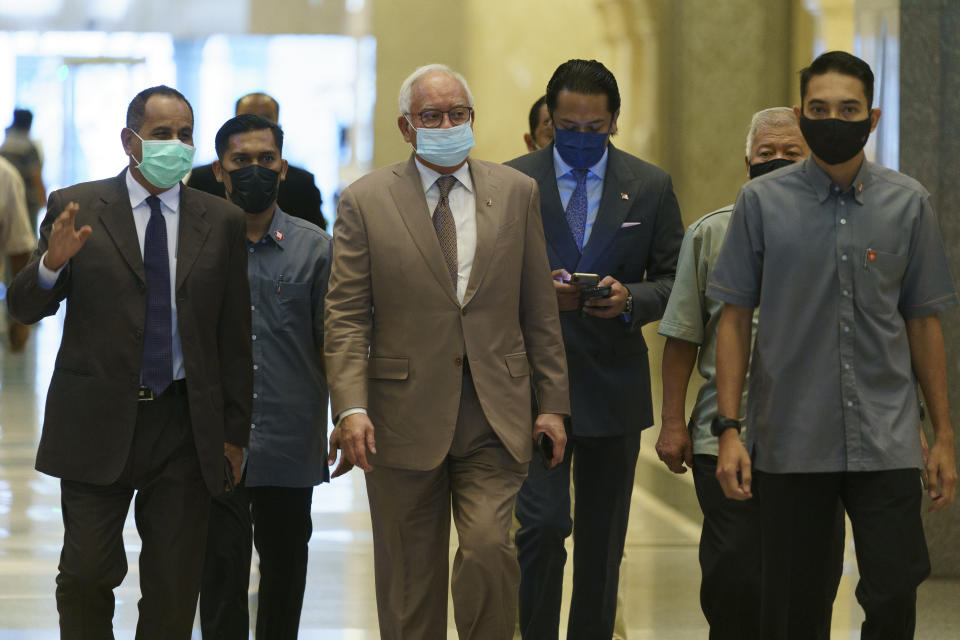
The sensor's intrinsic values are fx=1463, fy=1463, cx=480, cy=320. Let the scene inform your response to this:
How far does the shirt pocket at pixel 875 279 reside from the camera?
389 cm

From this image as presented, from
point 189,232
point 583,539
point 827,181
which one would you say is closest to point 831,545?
point 827,181

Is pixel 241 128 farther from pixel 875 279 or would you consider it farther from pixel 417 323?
pixel 875 279

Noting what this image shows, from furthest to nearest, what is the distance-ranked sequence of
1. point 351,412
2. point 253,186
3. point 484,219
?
point 253,186 < point 484,219 < point 351,412

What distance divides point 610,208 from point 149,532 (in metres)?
1.86

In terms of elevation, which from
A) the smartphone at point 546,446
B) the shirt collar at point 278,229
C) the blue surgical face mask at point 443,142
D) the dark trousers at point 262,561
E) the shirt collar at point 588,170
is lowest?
the dark trousers at point 262,561

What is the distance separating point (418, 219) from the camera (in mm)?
4230

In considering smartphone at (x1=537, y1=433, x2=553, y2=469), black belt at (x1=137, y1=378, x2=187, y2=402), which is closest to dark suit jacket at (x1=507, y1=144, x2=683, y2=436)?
smartphone at (x1=537, y1=433, x2=553, y2=469)

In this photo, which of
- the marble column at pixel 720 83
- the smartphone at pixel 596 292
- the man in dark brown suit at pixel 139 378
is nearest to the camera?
the man in dark brown suit at pixel 139 378

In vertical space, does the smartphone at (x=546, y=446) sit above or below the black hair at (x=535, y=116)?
below

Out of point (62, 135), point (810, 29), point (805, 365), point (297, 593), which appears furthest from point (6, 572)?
point (62, 135)

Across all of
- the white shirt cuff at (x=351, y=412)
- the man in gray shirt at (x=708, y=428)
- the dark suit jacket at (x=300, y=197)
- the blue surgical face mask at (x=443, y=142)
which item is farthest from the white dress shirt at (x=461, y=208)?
the dark suit jacket at (x=300, y=197)

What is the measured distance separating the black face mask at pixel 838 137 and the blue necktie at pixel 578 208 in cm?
119

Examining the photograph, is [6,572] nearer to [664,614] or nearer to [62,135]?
[664,614]

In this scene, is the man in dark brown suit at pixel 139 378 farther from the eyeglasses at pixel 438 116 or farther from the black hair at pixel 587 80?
the black hair at pixel 587 80
